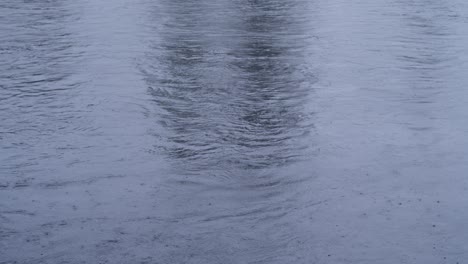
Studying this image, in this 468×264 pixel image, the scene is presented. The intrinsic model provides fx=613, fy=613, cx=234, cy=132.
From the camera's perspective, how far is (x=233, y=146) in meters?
12.0

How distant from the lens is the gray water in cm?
881

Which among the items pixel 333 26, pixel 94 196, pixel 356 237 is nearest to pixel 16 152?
pixel 94 196

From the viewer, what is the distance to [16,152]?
11625 mm

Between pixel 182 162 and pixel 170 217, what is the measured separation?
2.07 m

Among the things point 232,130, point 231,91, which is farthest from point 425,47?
point 232,130

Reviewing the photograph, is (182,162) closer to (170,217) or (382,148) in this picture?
(170,217)

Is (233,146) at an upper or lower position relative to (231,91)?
upper

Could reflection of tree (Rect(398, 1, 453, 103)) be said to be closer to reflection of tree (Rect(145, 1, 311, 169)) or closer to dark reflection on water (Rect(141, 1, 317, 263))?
dark reflection on water (Rect(141, 1, 317, 263))

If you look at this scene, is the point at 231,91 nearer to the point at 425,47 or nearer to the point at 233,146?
the point at 233,146

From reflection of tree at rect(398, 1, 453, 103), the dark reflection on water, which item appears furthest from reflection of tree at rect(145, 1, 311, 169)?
reflection of tree at rect(398, 1, 453, 103)

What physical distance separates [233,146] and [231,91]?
12.2 ft

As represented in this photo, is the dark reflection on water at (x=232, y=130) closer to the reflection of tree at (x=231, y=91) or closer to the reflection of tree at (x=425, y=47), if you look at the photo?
the reflection of tree at (x=231, y=91)

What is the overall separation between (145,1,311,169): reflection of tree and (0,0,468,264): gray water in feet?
0.19

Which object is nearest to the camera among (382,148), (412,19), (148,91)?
(382,148)
